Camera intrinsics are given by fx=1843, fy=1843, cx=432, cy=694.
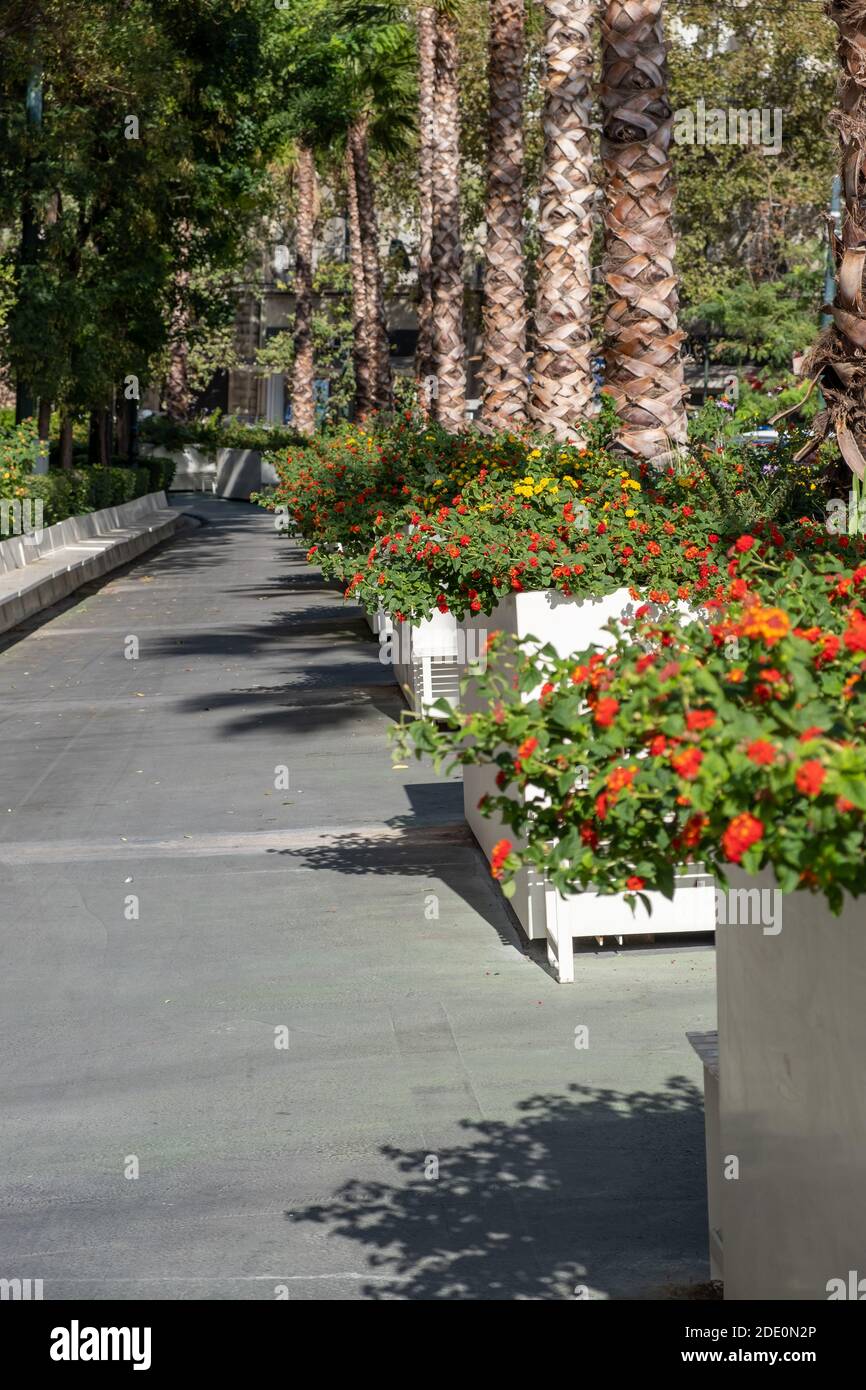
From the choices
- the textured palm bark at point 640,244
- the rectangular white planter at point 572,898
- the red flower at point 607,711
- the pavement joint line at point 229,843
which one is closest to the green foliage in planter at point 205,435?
the textured palm bark at point 640,244

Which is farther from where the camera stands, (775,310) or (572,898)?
(775,310)

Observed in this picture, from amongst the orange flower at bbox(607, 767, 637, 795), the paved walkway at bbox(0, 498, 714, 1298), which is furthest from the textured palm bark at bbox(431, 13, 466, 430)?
the orange flower at bbox(607, 767, 637, 795)

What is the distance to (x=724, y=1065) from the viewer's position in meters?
4.63

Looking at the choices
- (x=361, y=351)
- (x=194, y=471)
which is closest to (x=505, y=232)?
(x=361, y=351)

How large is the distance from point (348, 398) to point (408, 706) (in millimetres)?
55962

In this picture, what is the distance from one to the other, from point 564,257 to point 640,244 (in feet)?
21.9

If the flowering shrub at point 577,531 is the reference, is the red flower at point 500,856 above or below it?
below

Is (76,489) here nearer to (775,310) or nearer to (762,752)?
(775,310)

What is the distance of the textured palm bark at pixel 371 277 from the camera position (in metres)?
40.1

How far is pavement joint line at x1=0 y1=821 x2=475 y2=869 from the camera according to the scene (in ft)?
34.8

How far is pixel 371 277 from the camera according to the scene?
40.8 meters

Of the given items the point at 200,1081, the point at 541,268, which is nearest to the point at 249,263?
the point at 541,268

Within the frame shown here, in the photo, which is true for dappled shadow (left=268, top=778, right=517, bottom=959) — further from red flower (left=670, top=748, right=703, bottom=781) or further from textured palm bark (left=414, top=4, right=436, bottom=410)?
textured palm bark (left=414, top=4, right=436, bottom=410)

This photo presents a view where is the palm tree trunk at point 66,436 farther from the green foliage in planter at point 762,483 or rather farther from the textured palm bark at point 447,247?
the green foliage in planter at point 762,483
